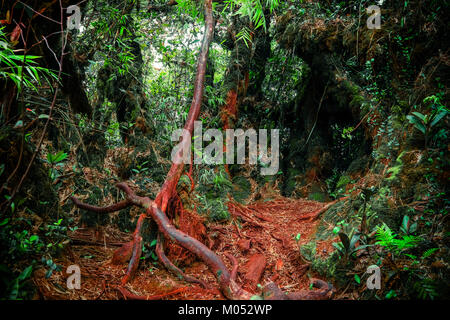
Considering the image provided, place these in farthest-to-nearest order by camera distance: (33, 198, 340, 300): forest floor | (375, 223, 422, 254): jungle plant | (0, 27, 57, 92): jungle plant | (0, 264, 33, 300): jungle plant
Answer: (33, 198, 340, 300): forest floor → (375, 223, 422, 254): jungle plant → (0, 27, 57, 92): jungle plant → (0, 264, 33, 300): jungle plant

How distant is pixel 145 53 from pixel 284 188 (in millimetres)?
4473

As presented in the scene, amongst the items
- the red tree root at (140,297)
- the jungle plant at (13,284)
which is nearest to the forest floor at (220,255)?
the red tree root at (140,297)

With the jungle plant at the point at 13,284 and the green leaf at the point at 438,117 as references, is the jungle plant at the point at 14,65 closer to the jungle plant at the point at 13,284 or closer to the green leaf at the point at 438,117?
the jungle plant at the point at 13,284

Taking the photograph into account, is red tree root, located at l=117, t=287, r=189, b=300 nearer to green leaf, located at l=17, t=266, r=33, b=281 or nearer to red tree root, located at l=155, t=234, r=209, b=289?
red tree root, located at l=155, t=234, r=209, b=289

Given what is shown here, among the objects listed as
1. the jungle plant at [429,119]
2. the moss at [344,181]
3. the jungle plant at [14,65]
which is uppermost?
the jungle plant at [14,65]

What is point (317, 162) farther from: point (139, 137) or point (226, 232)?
point (139, 137)

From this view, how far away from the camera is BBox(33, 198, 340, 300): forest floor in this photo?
2.11 m

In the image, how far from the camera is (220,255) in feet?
10.3

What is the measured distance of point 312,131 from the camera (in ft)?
19.8

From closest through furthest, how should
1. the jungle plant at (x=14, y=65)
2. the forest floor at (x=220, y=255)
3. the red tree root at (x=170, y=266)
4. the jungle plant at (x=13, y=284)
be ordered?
1. the jungle plant at (x=13, y=284)
2. the jungle plant at (x=14, y=65)
3. the forest floor at (x=220, y=255)
4. the red tree root at (x=170, y=266)

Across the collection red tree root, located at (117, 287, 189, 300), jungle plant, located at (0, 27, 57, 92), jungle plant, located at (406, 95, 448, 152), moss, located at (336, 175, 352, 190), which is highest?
jungle plant, located at (0, 27, 57, 92)

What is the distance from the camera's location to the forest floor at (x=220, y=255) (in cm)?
211

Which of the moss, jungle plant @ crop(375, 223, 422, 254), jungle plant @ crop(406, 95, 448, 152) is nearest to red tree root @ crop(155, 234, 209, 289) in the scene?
jungle plant @ crop(375, 223, 422, 254)
